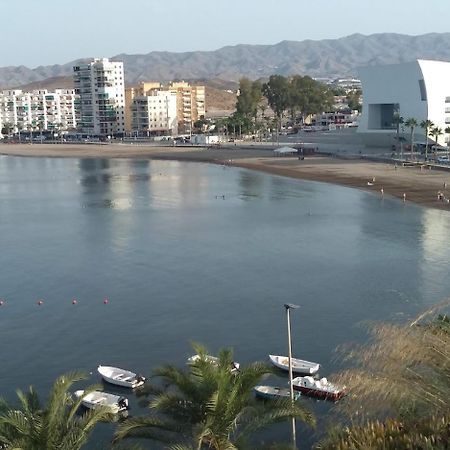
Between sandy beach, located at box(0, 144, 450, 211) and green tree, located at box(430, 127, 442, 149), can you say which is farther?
green tree, located at box(430, 127, 442, 149)

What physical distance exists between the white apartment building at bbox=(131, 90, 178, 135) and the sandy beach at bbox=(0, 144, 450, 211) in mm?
15375

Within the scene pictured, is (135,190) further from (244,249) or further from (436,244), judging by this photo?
(436,244)

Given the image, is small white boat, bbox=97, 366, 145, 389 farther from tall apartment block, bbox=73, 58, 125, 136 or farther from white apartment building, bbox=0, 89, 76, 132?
white apartment building, bbox=0, 89, 76, 132

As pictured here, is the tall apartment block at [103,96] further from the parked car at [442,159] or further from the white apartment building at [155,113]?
the parked car at [442,159]

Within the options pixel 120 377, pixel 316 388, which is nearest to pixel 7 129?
pixel 120 377

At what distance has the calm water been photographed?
20.7m

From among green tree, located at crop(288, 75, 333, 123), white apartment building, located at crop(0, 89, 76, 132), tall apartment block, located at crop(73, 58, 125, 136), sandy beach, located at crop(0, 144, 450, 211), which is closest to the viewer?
sandy beach, located at crop(0, 144, 450, 211)

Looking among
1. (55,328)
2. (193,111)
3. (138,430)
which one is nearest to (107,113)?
(193,111)

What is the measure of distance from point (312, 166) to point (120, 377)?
5457 cm

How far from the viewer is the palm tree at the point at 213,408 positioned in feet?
29.5

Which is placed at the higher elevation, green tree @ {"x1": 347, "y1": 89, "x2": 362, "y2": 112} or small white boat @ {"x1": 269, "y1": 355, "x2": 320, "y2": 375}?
green tree @ {"x1": 347, "y1": 89, "x2": 362, "y2": 112}

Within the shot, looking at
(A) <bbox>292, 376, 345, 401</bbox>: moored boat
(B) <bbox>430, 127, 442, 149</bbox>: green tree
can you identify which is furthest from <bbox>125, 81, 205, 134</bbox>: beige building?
(A) <bbox>292, 376, 345, 401</bbox>: moored boat

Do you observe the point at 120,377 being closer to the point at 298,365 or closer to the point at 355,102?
the point at 298,365

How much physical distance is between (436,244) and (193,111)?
110 m
